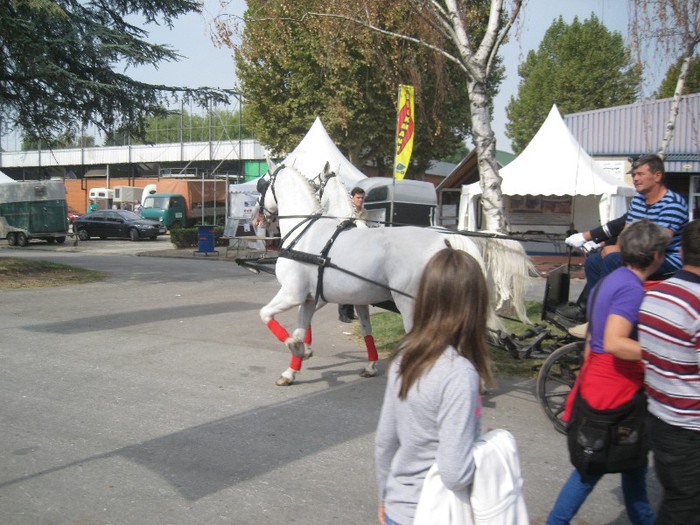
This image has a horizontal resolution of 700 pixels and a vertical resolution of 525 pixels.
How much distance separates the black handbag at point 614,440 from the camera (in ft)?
10.3

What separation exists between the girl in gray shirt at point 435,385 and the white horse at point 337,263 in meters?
3.54

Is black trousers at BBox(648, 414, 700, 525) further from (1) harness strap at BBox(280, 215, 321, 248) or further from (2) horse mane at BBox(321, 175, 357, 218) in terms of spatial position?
(2) horse mane at BBox(321, 175, 357, 218)

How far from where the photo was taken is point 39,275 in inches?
620

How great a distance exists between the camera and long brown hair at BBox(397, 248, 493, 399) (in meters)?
2.30

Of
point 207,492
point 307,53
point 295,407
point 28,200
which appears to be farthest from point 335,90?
point 207,492

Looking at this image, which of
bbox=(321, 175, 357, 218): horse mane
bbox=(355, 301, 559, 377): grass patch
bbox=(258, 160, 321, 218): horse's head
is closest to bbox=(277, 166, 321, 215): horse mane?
bbox=(258, 160, 321, 218): horse's head

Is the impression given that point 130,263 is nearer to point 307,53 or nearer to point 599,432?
point 307,53

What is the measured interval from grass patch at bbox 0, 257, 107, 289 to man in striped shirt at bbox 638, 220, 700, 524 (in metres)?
14.2

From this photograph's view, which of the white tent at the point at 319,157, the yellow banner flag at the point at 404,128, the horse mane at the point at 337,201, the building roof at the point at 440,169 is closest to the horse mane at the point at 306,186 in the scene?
the horse mane at the point at 337,201

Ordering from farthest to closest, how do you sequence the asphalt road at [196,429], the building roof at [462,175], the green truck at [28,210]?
the green truck at [28,210] < the building roof at [462,175] < the asphalt road at [196,429]

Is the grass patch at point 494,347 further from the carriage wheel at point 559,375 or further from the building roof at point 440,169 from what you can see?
the building roof at point 440,169

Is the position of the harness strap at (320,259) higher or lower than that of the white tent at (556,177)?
lower

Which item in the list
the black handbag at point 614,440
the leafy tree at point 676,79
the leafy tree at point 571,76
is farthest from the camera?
the leafy tree at point 571,76

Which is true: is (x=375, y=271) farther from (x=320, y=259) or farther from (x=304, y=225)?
(x=304, y=225)
